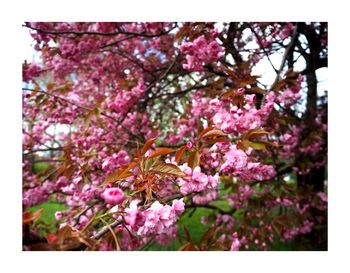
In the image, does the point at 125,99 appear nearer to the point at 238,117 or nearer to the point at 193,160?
the point at 238,117

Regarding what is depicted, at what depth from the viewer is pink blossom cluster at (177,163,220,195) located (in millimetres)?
804

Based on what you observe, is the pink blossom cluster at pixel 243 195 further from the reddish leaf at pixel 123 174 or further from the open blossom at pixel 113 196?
the open blossom at pixel 113 196

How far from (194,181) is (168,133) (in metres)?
1.29

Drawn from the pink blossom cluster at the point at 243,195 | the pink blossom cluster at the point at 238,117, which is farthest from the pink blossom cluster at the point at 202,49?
the pink blossom cluster at the point at 243,195

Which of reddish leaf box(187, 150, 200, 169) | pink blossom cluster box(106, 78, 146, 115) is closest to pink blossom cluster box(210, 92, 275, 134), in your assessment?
reddish leaf box(187, 150, 200, 169)

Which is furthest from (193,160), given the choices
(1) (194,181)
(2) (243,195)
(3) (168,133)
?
(2) (243,195)

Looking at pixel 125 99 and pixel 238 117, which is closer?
pixel 238 117

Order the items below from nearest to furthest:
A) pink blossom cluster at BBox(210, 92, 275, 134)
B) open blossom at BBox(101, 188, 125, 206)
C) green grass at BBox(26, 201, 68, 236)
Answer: open blossom at BBox(101, 188, 125, 206)
pink blossom cluster at BBox(210, 92, 275, 134)
green grass at BBox(26, 201, 68, 236)

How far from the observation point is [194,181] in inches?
32.0

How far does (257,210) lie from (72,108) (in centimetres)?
121

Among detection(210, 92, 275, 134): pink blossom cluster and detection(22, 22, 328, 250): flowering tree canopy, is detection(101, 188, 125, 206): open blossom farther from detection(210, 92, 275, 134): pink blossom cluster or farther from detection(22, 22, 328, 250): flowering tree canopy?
detection(210, 92, 275, 134): pink blossom cluster
